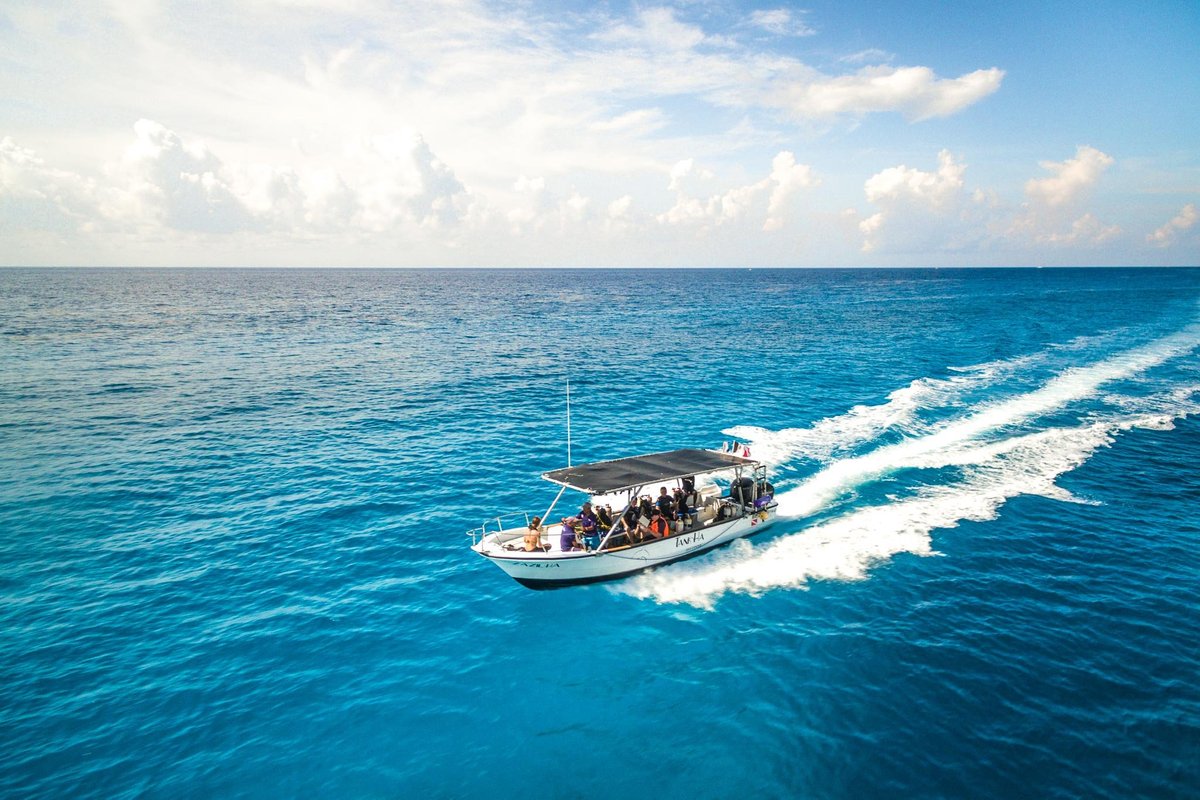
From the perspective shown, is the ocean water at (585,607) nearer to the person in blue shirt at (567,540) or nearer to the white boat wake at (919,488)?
the white boat wake at (919,488)

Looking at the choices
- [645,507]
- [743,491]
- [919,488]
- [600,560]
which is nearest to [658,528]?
[645,507]

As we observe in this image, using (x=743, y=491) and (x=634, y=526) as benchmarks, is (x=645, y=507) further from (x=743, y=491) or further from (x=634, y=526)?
(x=743, y=491)

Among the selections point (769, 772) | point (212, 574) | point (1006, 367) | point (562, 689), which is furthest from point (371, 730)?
point (1006, 367)

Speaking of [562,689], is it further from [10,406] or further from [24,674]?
[10,406]

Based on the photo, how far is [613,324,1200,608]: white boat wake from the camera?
2544cm

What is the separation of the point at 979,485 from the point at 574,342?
200ft

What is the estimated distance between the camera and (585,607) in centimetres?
2356

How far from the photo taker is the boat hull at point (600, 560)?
23.7 metres

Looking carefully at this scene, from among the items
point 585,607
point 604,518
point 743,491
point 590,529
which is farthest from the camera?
point 743,491

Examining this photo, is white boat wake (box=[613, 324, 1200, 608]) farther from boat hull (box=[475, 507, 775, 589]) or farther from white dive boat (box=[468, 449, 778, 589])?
→ white dive boat (box=[468, 449, 778, 589])

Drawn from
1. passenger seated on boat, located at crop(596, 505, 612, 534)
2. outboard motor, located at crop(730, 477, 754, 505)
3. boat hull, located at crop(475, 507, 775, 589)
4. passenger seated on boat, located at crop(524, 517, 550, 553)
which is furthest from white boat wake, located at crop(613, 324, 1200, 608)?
passenger seated on boat, located at crop(524, 517, 550, 553)

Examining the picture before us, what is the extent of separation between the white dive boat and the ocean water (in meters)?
1.01

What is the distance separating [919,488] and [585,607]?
70.8ft

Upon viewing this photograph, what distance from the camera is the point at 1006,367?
2554 inches
